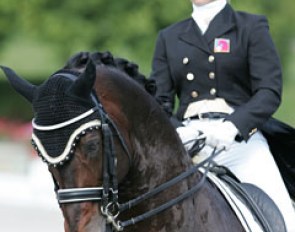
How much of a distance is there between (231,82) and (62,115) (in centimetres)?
168

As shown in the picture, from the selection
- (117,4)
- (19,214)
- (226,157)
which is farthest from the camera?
(117,4)

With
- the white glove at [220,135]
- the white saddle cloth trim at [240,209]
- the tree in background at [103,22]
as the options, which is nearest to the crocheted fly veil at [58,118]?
the white glove at [220,135]

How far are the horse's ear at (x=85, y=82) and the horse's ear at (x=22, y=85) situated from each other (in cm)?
30

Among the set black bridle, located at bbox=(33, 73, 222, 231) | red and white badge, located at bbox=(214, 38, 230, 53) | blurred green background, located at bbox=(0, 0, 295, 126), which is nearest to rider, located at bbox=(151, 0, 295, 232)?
red and white badge, located at bbox=(214, 38, 230, 53)

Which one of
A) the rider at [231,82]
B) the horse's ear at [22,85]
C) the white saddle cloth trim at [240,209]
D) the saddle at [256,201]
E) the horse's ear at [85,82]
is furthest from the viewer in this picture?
the rider at [231,82]

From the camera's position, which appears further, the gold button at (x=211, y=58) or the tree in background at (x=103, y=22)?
the tree in background at (x=103, y=22)

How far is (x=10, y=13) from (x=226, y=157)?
23519 mm

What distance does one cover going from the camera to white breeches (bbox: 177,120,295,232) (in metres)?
5.76

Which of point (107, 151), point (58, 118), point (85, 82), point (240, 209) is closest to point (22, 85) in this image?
point (58, 118)

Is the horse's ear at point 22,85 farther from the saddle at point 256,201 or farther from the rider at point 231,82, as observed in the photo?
the saddle at point 256,201

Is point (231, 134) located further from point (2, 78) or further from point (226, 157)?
point (2, 78)

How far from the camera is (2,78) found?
3262cm

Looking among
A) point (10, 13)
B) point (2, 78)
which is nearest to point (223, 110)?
point (10, 13)

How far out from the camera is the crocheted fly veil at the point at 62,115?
4520 millimetres
